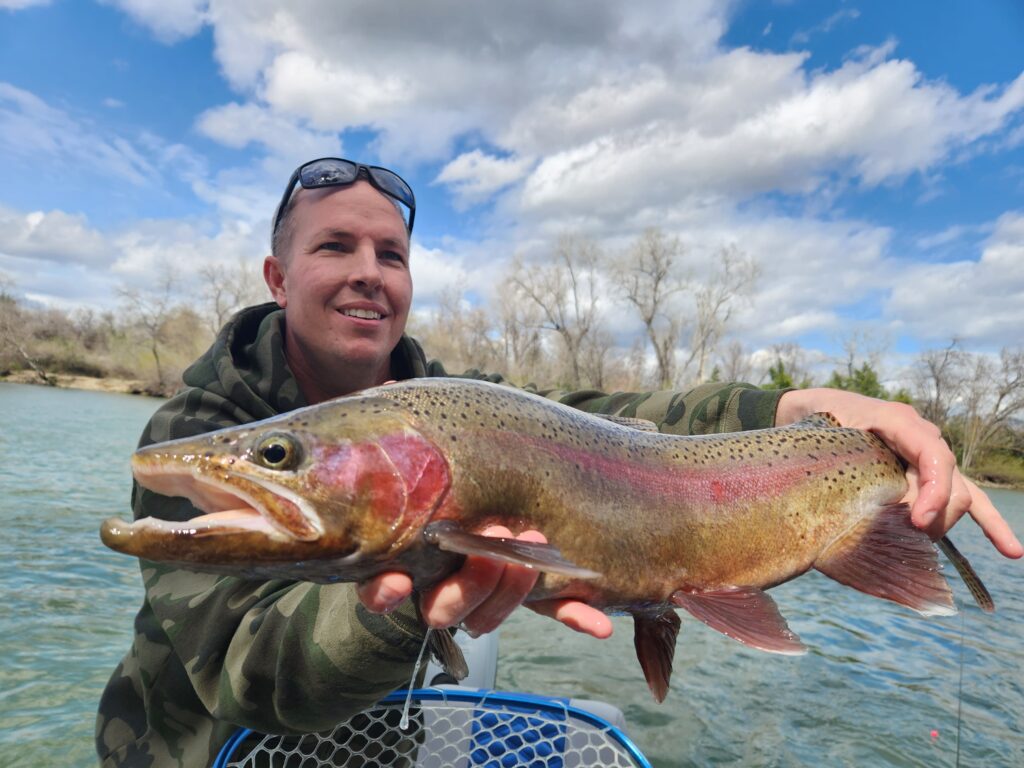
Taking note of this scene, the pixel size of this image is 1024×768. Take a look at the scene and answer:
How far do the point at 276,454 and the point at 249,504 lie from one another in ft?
0.50

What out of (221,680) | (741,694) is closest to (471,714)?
(221,680)

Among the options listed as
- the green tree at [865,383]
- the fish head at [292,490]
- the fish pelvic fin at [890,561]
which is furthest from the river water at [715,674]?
the green tree at [865,383]

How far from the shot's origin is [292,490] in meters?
1.67

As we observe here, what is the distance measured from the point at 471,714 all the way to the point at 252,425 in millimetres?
2074

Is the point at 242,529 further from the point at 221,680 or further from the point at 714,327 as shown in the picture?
the point at 714,327

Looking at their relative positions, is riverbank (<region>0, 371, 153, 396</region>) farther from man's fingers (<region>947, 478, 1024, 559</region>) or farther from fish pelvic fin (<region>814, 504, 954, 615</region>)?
man's fingers (<region>947, 478, 1024, 559</region>)

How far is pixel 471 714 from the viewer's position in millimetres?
3172

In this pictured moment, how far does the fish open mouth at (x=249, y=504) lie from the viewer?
1.61m

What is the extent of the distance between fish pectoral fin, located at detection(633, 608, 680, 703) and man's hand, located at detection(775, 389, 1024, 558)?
1.00 metres

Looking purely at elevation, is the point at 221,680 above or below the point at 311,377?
below

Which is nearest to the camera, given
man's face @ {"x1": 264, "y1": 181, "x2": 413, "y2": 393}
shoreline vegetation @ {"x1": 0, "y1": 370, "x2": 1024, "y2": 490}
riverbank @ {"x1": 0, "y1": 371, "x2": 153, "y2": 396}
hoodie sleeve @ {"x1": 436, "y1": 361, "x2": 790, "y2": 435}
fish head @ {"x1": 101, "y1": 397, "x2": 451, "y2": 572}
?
fish head @ {"x1": 101, "y1": 397, "x2": 451, "y2": 572}

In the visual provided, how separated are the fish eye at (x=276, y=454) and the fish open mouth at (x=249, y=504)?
0.18 ft

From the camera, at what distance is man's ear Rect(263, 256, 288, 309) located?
3727 millimetres

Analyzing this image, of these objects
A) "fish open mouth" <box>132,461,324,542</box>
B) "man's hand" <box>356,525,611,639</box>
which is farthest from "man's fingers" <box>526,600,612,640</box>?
"fish open mouth" <box>132,461,324,542</box>
